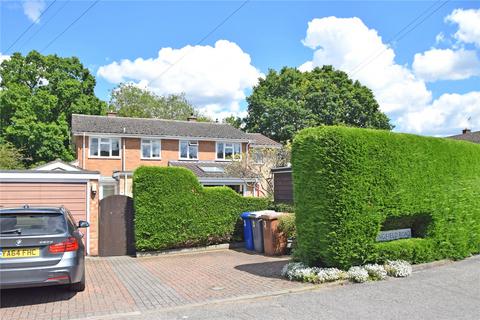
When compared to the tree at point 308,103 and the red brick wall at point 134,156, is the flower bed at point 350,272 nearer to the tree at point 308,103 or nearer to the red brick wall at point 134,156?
the red brick wall at point 134,156

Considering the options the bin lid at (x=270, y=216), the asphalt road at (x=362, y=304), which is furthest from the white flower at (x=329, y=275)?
the bin lid at (x=270, y=216)

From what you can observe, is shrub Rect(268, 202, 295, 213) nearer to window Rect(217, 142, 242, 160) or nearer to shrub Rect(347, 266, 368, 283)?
shrub Rect(347, 266, 368, 283)

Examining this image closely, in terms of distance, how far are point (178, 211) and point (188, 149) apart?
17466 mm

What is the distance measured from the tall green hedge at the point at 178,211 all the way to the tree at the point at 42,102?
22.8 metres

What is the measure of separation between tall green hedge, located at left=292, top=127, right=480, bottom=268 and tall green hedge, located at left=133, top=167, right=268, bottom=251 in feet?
14.9

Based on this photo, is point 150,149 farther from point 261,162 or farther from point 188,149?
point 261,162

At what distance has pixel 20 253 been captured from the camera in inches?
251

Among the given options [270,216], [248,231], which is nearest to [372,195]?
[270,216]

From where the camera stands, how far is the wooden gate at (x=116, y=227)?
12.3 metres

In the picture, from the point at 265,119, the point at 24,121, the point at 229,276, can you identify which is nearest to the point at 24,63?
the point at 24,121

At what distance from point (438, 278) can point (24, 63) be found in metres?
35.8

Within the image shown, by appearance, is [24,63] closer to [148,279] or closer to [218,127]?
[218,127]

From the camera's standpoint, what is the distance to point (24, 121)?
31672mm

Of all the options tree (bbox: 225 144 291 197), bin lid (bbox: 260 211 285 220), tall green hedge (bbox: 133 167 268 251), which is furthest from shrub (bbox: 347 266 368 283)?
tree (bbox: 225 144 291 197)
